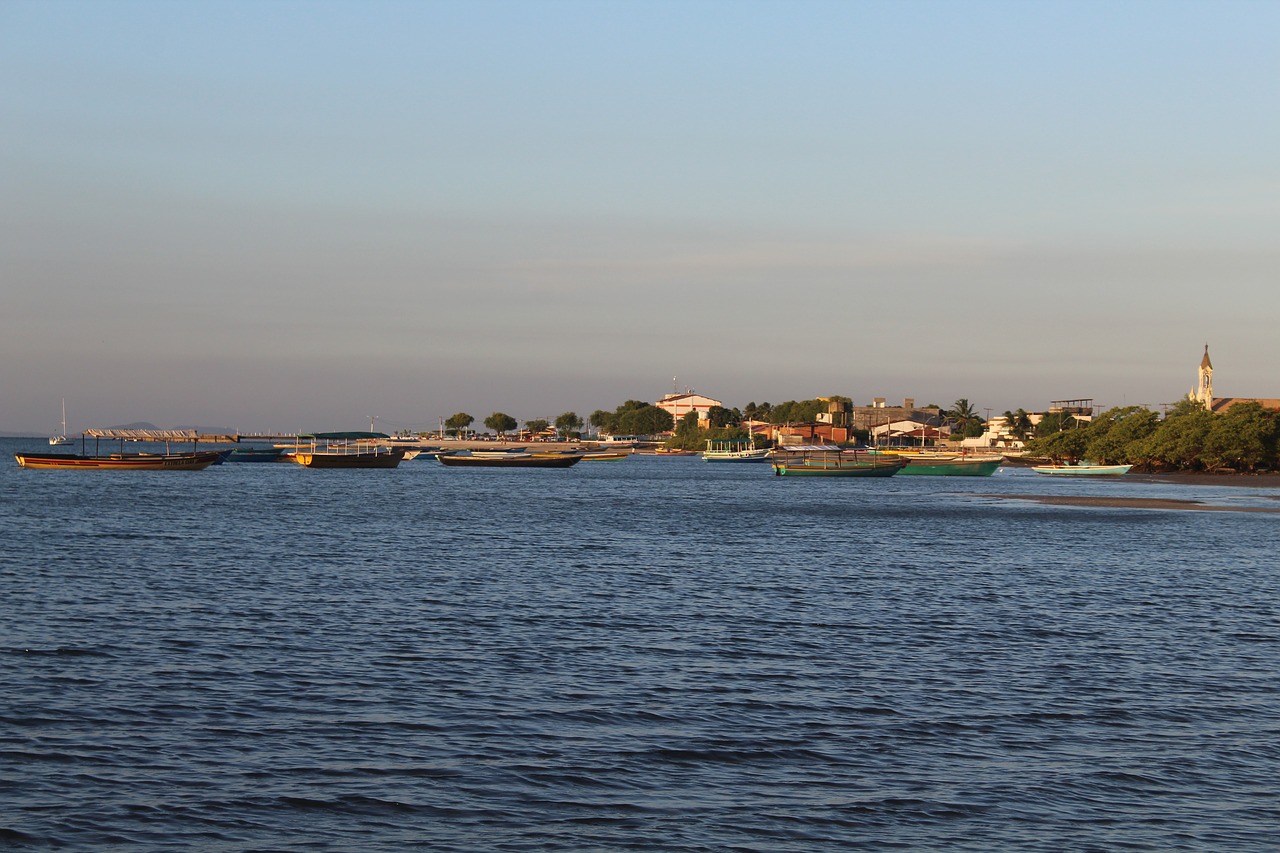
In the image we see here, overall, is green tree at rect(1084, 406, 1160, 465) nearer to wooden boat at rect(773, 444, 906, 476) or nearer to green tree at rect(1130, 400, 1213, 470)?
green tree at rect(1130, 400, 1213, 470)

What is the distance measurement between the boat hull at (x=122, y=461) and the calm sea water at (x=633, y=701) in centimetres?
10717

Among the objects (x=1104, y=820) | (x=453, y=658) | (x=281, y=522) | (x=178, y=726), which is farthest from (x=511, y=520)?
(x=1104, y=820)

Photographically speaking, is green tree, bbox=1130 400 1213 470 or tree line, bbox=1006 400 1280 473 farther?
green tree, bbox=1130 400 1213 470

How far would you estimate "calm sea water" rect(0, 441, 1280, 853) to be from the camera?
51.7 feet

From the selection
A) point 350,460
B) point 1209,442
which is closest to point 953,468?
point 1209,442

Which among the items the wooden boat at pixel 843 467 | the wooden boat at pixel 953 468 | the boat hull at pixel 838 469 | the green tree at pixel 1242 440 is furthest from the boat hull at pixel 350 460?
the green tree at pixel 1242 440

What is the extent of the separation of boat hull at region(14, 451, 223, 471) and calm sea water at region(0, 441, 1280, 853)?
107 m

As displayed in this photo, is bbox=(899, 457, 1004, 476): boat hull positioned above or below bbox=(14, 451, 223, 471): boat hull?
below

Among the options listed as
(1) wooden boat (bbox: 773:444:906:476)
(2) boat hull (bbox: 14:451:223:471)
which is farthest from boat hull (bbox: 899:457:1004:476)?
(2) boat hull (bbox: 14:451:223:471)

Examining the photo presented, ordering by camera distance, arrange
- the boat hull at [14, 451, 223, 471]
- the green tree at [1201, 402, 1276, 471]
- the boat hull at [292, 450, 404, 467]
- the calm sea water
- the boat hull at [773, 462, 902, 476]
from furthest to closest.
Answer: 1. the boat hull at [292, 450, 404, 467]
2. the boat hull at [773, 462, 902, 476]
3. the green tree at [1201, 402, 1276, 471]
4. the boat hull at [14, 451, 223, 471]
5. the calm sea water

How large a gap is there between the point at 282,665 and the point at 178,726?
216 inches

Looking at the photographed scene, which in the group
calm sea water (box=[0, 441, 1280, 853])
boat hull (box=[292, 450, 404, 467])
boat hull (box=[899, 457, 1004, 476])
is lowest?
calm sea water (box=[0, 441, 1280, 853])

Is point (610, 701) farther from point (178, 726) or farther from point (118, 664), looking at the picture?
point (118, 664)

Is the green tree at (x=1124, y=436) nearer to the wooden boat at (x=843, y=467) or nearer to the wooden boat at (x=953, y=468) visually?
the wooden boat at (x=953, y=468)
